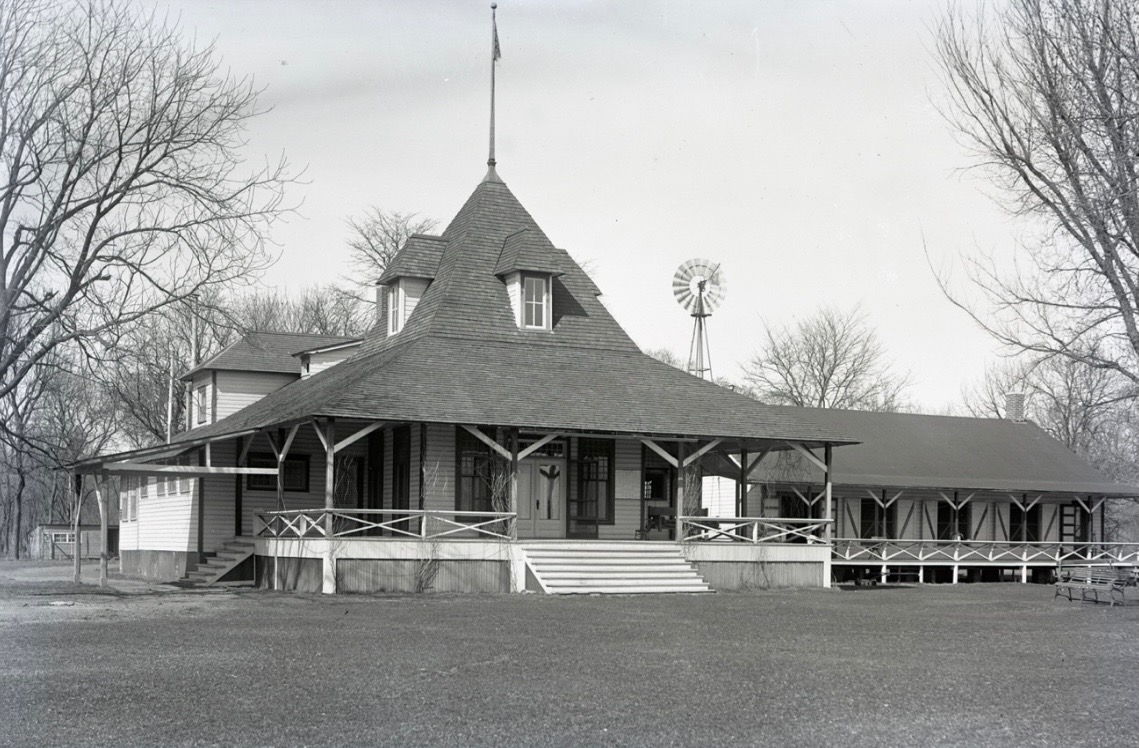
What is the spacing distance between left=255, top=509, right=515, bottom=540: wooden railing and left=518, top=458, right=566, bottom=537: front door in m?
1.28

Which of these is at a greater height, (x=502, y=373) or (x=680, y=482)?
(x=502, y=373)

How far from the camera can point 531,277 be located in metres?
32.8

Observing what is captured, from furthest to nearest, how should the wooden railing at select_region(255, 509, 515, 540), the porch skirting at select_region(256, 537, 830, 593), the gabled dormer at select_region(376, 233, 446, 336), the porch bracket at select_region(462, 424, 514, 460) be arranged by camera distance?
1. the gabled dormer at select_region(376, 233, 446, 336)
2. the wooden railing at select_region(255, 509, 515, 540)
3. the porch bracket at select_region(462, 424, 514, 460)
4. the porch skirting at select_region(256, 537, 830, 593)

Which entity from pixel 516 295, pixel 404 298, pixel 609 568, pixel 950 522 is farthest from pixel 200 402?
pixel 950 522

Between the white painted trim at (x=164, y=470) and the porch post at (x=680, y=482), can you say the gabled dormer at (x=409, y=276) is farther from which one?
the porch post at (x=680, y=482)

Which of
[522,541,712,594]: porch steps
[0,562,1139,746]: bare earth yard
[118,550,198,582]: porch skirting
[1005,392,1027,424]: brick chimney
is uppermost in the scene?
[1005,392,1027,424]: brick chimney

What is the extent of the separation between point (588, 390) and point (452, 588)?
19.5 feet

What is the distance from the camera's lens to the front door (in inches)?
1199

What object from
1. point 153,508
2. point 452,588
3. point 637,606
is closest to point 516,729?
point 637,606

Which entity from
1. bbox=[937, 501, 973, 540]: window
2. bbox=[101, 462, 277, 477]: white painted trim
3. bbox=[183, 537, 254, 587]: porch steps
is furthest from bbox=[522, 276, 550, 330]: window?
bbox=[937, 501, 973, 540]: window

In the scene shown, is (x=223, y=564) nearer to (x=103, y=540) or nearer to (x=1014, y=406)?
(x=103, y=540)

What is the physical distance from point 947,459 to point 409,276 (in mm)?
19017

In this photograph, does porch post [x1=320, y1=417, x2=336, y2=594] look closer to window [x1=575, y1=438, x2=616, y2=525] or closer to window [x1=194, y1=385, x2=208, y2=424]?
window [x1=575, y1=438, x2=616, y2=525]

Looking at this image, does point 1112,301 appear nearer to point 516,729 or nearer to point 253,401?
point 516,729
